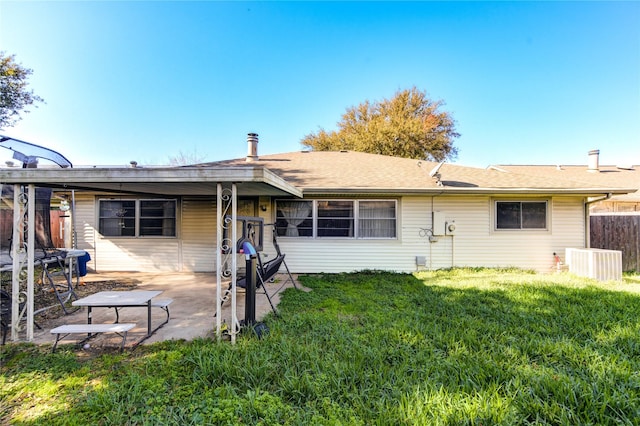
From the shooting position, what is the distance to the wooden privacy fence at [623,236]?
8125mm

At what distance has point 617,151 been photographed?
18891mm

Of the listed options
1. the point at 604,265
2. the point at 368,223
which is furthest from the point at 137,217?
the point at 604,265

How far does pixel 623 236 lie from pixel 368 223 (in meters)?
7.35

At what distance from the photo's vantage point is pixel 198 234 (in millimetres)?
8195

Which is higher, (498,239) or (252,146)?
(252,146)

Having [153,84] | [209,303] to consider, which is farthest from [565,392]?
[153,84]

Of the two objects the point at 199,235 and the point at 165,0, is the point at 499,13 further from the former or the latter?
the point at 199,235

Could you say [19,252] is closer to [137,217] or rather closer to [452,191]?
[137,217]

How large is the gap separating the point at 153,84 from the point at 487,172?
1570 cm

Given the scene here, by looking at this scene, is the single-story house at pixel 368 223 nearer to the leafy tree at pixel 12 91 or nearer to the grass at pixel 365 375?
the grass at pixel 365 375

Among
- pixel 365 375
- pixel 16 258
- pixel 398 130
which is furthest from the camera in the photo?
pixel 398 130

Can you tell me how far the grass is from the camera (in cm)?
215

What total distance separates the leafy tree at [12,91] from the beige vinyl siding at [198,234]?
11.8 m

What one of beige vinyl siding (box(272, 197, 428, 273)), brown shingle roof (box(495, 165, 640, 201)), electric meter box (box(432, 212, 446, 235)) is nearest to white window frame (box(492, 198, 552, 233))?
electric meter box (box(432, 212, 446, 235))
